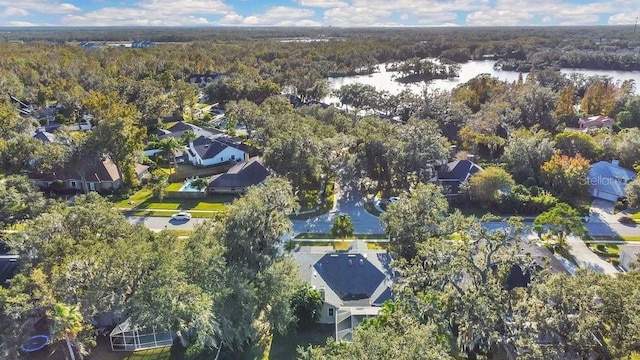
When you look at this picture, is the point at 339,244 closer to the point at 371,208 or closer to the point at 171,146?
the point at 371,208

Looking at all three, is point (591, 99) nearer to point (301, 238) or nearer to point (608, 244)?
point (608, 244)

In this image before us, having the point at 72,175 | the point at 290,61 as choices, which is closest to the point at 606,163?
the point at 72,175

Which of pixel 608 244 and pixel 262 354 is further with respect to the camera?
pixel 608 244

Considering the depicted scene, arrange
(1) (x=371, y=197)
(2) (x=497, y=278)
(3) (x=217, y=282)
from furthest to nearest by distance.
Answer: (1) (x=371, y=197) → (2) (x=497, y=278) → (3) (x=217, y=282)

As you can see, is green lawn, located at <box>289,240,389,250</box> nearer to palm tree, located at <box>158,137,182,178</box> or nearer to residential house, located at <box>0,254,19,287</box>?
residential house, located at <box>0,254,19,287</box>

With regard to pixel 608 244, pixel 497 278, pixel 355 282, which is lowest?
pixel 608 244

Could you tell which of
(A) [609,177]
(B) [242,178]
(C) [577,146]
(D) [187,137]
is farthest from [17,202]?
(C) [577,146]

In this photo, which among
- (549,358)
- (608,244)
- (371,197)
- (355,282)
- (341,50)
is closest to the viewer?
(549,358)
